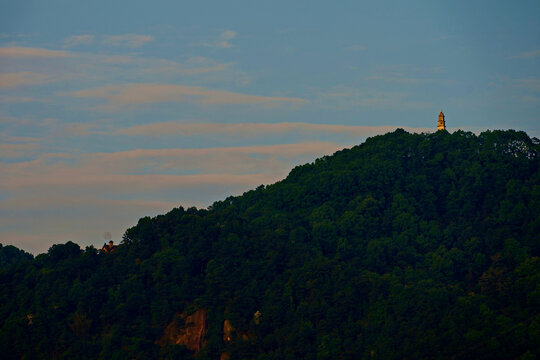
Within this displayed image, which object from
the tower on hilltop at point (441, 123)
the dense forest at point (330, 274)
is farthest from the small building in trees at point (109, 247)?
the tower on hilltop at point (441, 123)

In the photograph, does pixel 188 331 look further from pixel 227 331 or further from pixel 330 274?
pixel 330 274

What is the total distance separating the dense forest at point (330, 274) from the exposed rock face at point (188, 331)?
4.5 inches

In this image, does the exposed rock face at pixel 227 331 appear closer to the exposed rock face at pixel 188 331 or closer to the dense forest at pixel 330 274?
the dense forest at pixel 330 274

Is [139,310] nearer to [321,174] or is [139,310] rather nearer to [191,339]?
[191,339]

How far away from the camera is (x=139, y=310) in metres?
110

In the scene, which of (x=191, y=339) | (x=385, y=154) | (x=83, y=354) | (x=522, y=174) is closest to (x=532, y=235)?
(x=522, y=174)

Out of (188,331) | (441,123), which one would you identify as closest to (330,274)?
(188,331)

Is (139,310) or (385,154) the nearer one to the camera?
(139,310)

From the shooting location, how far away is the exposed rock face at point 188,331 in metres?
106

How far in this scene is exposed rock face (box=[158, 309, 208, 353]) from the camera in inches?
4181

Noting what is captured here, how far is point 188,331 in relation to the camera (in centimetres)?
10712

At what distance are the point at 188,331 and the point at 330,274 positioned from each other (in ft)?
37.0

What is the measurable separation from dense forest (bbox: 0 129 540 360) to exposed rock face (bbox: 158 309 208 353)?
4.5 inches

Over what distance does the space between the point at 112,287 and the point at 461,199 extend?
30.0 m
